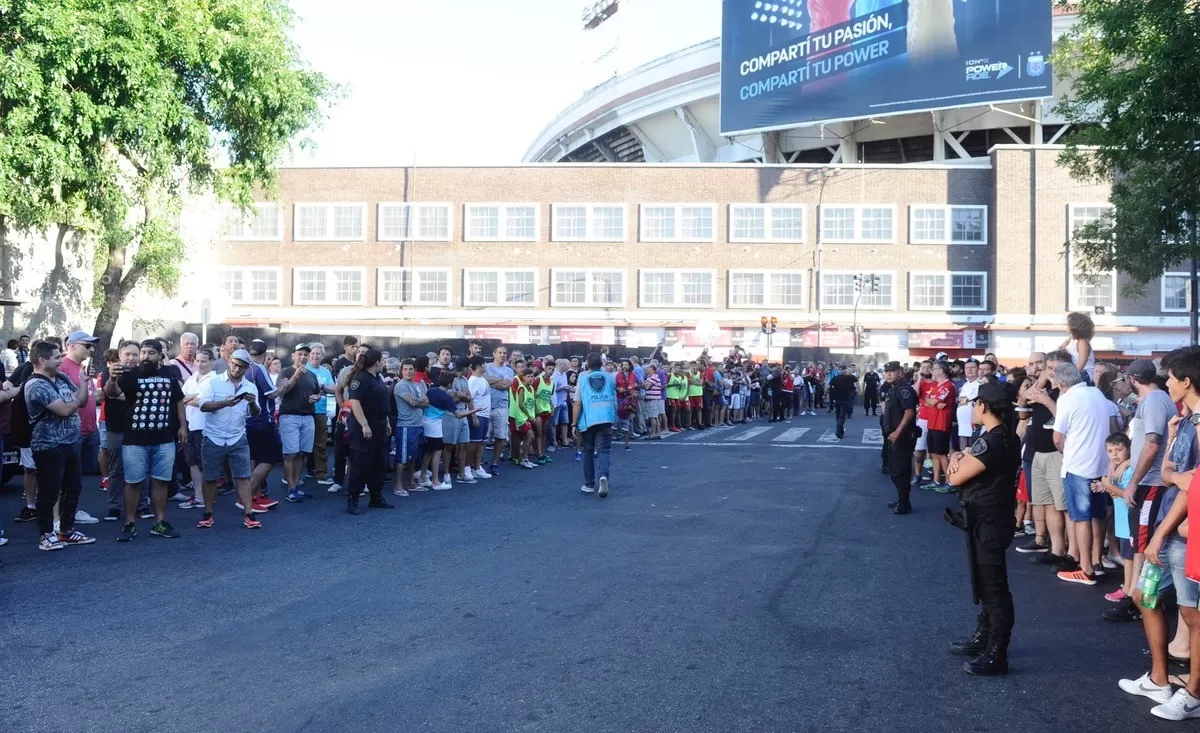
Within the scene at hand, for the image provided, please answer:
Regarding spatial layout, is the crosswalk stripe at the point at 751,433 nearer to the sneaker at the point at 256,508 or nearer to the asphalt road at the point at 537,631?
the asphalt road at the point at 537,631

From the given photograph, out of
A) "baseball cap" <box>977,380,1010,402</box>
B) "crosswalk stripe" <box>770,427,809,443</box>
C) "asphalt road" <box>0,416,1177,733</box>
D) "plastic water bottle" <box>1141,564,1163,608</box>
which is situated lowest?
"asphalt road" <box>0,416,1177,733</box>

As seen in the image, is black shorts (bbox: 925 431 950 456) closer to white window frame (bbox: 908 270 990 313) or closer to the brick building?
the brick building

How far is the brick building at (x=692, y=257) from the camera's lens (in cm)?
5088

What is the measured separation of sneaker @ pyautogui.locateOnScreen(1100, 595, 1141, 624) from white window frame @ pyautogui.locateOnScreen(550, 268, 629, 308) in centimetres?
4675

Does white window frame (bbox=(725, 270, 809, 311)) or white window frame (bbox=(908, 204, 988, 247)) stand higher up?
white window frame (bbox=(908, 204, 988, 247))

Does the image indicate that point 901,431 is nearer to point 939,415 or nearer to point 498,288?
point 939,415

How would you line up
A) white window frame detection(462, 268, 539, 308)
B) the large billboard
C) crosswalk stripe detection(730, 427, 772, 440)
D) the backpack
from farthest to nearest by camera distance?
1. white window frame detection(462, 268, 539, 308)
2. the large billboard
3. crosswalk stripe detection(730, 427, 772, 440)
4. the backpack

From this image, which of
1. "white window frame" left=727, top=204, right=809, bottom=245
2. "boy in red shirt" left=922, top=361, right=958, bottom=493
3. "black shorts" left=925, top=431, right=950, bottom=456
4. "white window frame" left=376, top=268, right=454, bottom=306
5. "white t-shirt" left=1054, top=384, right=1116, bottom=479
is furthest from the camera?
"white window frame" left=376, top=268, right=454, bottom=306

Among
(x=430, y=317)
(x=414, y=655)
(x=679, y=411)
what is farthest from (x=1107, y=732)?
(x=430, y=317)

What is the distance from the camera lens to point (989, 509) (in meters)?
6.20

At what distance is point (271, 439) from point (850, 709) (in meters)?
8.54

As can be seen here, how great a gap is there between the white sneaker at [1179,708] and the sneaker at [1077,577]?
11.1ft

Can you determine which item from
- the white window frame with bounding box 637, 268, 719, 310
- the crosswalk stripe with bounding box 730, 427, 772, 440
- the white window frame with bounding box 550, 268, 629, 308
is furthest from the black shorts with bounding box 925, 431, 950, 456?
the white window frame with bounding box 550, 268, 629, 308

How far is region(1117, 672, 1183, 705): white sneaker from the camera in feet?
17.8
